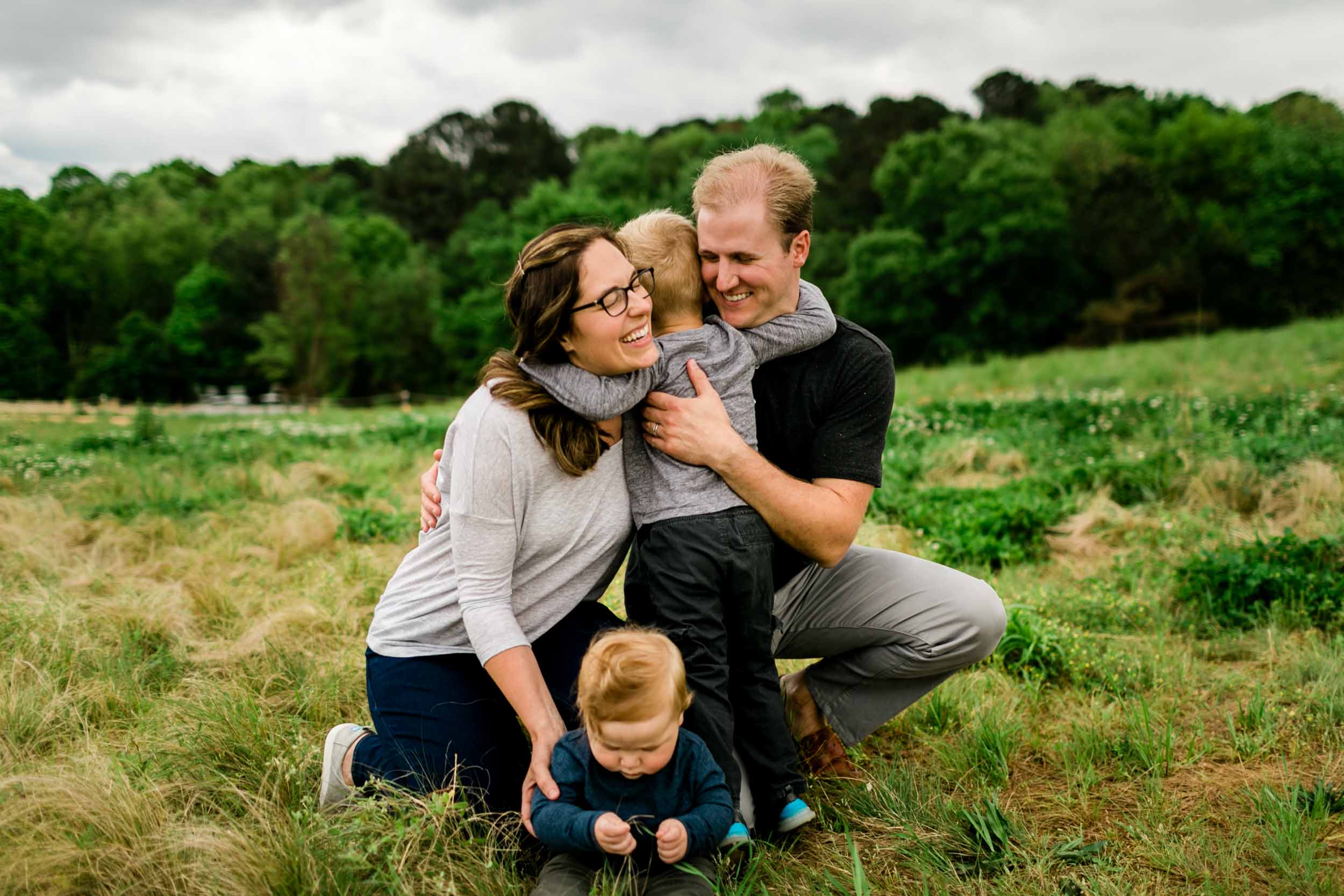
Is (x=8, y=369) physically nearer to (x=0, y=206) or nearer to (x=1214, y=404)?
(x=0, y=206)

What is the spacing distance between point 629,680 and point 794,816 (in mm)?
808

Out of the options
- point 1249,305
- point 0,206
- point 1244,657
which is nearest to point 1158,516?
point 1244,657

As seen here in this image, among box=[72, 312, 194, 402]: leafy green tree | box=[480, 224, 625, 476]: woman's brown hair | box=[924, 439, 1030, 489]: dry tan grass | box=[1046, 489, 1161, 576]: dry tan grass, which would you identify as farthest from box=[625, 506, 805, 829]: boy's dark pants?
box=[72, 312, 194, 402]: leafy green tree

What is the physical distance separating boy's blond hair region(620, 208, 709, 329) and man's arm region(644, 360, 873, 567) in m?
0.22

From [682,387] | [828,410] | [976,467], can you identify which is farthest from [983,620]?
[976,467]

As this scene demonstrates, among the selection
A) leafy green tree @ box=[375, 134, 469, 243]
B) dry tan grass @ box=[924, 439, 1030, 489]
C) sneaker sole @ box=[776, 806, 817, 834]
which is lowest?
sneaker sole @ box=[776, 806, 817, 834]

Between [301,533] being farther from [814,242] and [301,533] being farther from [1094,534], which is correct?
[814,242]

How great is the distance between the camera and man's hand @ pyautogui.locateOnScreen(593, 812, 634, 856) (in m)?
2.10

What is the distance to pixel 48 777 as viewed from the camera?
2.48 metres

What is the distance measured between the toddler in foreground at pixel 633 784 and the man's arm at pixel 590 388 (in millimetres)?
579

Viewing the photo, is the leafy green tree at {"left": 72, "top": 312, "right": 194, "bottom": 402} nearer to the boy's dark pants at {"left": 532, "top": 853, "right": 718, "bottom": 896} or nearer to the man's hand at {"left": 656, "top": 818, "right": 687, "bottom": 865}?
the boy's dark pants at {"left": 532, "top": 853, "right": 718, "bottom": 896}

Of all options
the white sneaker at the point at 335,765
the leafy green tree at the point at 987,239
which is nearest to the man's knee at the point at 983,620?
the white sneaker at the point at 335,765

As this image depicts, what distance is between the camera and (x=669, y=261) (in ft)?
8.96

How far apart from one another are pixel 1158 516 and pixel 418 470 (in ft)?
20.0
